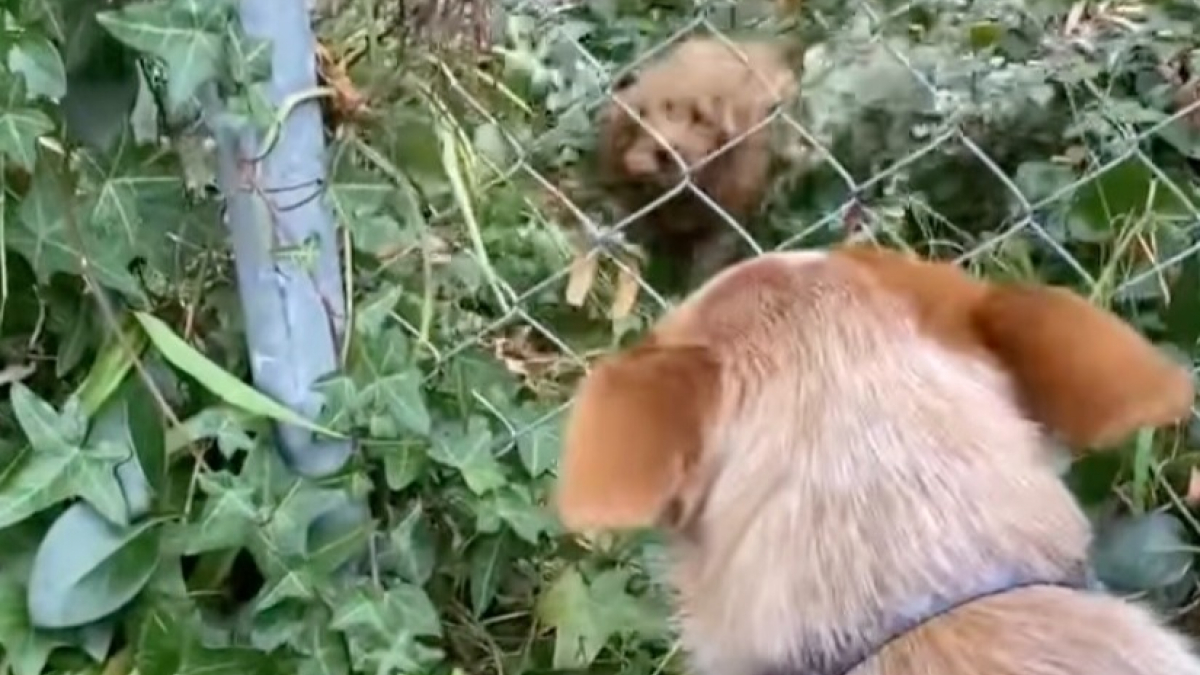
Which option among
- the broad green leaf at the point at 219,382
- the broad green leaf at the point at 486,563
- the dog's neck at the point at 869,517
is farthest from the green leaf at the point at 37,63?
the dog's neck at the point at 869,517

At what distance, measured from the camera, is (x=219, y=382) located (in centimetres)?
216

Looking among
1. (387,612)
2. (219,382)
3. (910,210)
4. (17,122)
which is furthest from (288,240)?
(910,210)

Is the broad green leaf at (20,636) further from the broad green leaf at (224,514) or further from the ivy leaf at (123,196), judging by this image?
the ivy leaf at (123,196)

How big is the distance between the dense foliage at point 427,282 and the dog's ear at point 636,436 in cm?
31

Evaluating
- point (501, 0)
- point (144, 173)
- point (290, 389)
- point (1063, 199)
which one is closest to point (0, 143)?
point (144, 173)

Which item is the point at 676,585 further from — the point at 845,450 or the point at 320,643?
the point at 320,643

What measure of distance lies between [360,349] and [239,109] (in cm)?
29

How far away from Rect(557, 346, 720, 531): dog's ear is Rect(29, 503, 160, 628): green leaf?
0.54 metres

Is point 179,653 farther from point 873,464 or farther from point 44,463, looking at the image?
point 873,464

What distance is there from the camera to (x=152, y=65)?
7.07 ft

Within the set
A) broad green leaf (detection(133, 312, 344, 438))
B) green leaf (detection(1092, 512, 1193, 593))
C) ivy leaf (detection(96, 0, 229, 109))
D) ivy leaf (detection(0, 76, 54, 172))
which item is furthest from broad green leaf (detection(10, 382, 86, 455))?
green leaf (detection(1092, 512, 1193, 593))

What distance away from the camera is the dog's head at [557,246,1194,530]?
1.79 metres

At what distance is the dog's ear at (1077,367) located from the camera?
180 cm

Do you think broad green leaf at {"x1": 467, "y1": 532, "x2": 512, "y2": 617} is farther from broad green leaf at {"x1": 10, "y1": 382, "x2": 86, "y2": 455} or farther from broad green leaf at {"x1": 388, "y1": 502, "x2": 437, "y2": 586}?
broad green leaf at {"x1": 10, "y1": 382, "x2": 86, "y2": 455}
